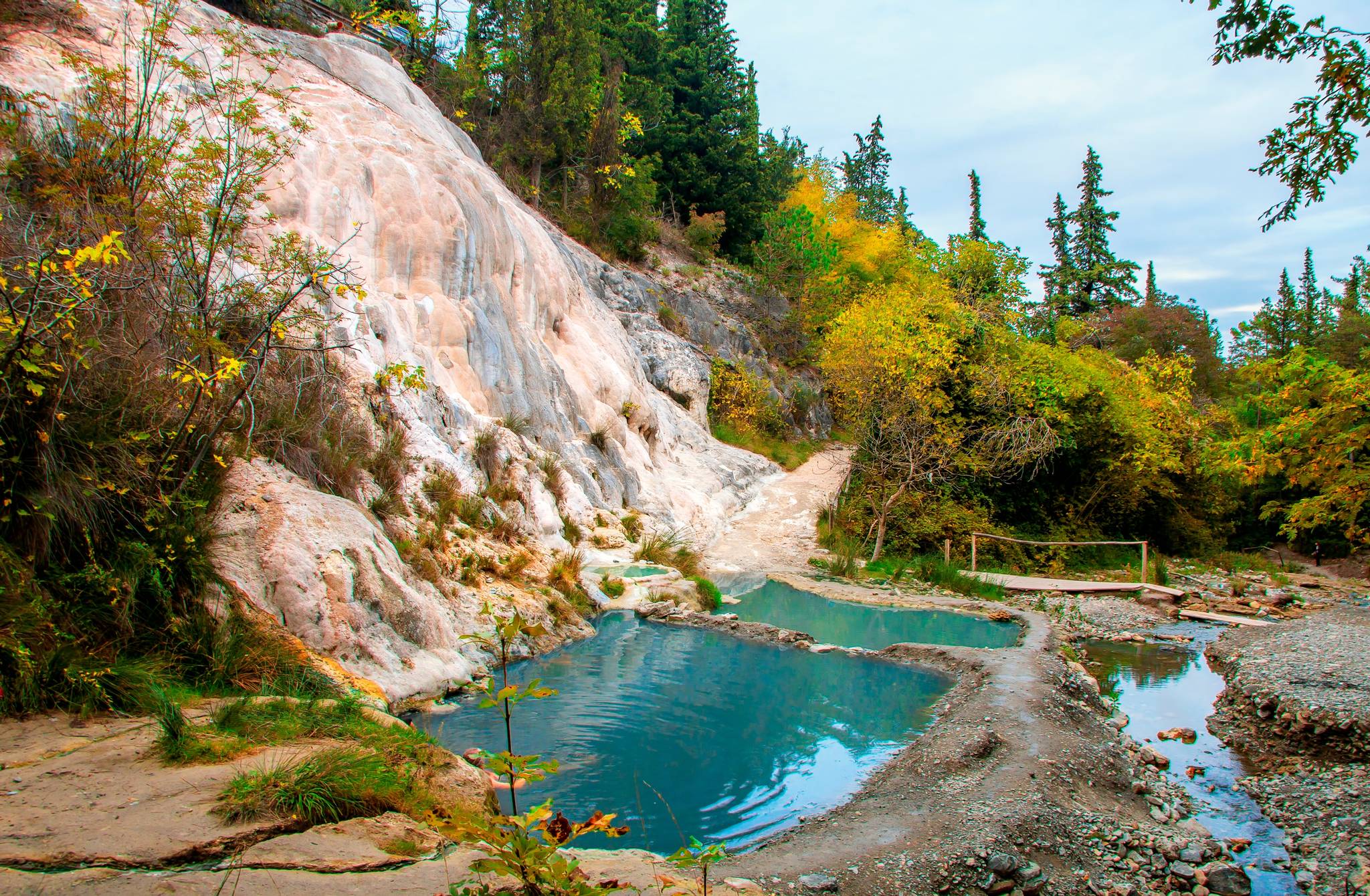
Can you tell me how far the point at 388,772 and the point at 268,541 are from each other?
3127mm

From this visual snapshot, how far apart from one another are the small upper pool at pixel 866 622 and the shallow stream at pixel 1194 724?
153 centimetres

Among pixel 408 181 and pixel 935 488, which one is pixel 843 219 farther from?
pixel 408 181

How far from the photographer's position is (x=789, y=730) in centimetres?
709

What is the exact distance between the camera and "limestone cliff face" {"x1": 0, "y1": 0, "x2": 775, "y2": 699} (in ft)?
21.1

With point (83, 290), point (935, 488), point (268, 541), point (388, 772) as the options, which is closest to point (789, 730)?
point (388, 772)

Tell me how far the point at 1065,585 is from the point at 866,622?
570 centimetres

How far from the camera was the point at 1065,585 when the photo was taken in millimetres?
14992

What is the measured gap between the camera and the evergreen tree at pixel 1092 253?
39469mm

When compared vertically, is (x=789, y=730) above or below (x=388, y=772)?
below

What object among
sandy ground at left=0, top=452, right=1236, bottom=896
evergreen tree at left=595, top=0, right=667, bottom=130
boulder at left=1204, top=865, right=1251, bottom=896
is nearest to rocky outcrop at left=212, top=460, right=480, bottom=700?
sandy ground at left=0, top=452, right=1236, bottom=896

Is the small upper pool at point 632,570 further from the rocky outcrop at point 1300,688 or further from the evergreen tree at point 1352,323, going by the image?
the evergreen tree at point 1352,323

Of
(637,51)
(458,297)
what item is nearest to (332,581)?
(458,297)

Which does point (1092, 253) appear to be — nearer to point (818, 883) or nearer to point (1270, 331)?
point (1270, 331)

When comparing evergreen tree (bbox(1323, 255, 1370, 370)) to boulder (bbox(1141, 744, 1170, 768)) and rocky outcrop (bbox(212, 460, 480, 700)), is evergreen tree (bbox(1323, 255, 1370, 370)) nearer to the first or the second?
boulder (bbox(1141, 744, 1170, 768))
